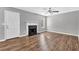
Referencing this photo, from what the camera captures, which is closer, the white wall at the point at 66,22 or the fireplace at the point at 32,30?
the white wall at the point at 66,22

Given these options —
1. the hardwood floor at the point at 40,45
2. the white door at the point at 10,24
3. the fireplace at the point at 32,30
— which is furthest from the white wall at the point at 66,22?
the white door at the point at 10,24

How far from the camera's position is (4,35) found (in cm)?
366

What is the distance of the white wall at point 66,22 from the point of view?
502 cm

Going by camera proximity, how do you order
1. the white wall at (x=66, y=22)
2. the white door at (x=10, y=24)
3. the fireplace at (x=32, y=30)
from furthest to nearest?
the fireplace at (x=32, y=30), the white wall at (x=66, y=22), the white door at (x=10, y=24)

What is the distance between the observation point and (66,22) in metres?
5.64

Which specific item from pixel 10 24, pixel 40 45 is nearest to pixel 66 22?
pixel 40 45

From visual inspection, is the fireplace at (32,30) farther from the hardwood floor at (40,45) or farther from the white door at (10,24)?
the white door at (10,24)

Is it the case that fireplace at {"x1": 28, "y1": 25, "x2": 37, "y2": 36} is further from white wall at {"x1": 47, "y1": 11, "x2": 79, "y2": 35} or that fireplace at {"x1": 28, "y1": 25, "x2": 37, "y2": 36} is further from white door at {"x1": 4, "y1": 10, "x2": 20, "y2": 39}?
white door at {"x1": 4, "y1": 10, "x2": 20, "y2": 39}

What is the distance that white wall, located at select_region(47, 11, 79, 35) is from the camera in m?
5.02

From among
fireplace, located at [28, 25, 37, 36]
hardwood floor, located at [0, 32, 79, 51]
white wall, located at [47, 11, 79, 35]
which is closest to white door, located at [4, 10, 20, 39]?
hardwood floor, located at [0, 32, 79, 51]

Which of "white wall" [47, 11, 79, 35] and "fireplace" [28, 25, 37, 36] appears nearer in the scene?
"white wall" [47, 11, 79, 35]
